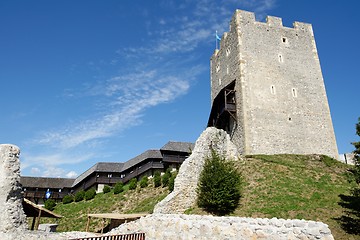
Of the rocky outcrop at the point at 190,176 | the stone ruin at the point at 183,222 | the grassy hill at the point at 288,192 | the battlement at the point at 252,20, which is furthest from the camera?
the battlement at the point at 252,20

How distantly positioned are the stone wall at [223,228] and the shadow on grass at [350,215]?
13.6ft

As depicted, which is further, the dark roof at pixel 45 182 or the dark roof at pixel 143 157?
the dark roof at pixel 45 182

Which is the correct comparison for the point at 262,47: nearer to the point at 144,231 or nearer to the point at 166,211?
the point at 166,211

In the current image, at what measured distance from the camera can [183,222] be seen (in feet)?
29.9

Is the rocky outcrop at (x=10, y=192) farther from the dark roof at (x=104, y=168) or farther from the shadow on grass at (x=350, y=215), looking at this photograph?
the dark roof at (x=104, y=168)

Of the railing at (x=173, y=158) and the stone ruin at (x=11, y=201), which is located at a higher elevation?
the railing at (x=173, y=158)

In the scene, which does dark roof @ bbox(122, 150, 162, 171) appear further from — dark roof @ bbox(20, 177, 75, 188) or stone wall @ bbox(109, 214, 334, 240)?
stone wall @ bbox(109, 214, 334, 240)

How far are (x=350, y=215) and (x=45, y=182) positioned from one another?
3823 centimetres

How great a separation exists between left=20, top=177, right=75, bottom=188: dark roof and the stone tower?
2653 centimetres

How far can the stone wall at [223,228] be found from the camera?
638 centimetres

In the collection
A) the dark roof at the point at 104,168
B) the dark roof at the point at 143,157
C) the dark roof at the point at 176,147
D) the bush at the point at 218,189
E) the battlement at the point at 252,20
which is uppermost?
the battlement at the point at 252,20

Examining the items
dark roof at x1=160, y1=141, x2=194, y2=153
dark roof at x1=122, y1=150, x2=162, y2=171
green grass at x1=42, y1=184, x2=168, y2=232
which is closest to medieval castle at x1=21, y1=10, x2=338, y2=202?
green grass at x1=42, y1=184, x2=168, y2=232

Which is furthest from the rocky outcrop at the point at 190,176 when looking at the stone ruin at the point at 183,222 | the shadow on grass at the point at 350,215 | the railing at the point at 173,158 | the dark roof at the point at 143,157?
the dark roof at the point at 143,157

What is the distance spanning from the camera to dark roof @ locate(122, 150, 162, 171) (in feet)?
115
